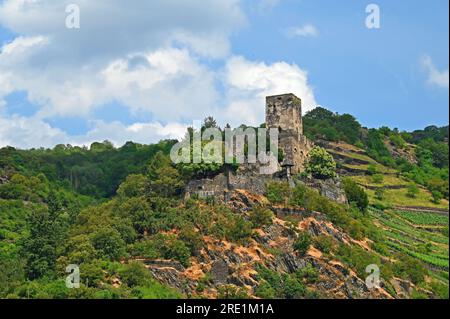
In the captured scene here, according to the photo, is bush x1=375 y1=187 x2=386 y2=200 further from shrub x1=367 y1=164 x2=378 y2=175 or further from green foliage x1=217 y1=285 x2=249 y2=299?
green foliage x1=217 y1=285 x2=249 y2=299

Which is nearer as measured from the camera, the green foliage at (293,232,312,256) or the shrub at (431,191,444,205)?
the green foliage at (293,232,312,256)

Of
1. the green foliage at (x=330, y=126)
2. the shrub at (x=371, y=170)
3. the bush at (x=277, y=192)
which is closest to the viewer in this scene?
the bush at (x=277, y=192)

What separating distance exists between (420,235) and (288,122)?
14.8m

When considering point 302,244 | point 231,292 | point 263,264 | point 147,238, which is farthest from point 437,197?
point 231,292

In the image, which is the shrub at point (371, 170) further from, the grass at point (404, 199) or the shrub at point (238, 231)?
the shrub at point (238, 231)

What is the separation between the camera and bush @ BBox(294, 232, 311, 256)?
62.2 metres

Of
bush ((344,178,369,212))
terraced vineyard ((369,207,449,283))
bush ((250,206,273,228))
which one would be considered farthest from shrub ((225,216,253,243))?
bush ((344,178,369,212))

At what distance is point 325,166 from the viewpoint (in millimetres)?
74438

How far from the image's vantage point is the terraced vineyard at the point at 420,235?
72.4 metres

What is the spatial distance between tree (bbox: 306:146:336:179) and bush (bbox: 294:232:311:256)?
37.8 ft

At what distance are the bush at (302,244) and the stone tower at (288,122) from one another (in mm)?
11208
